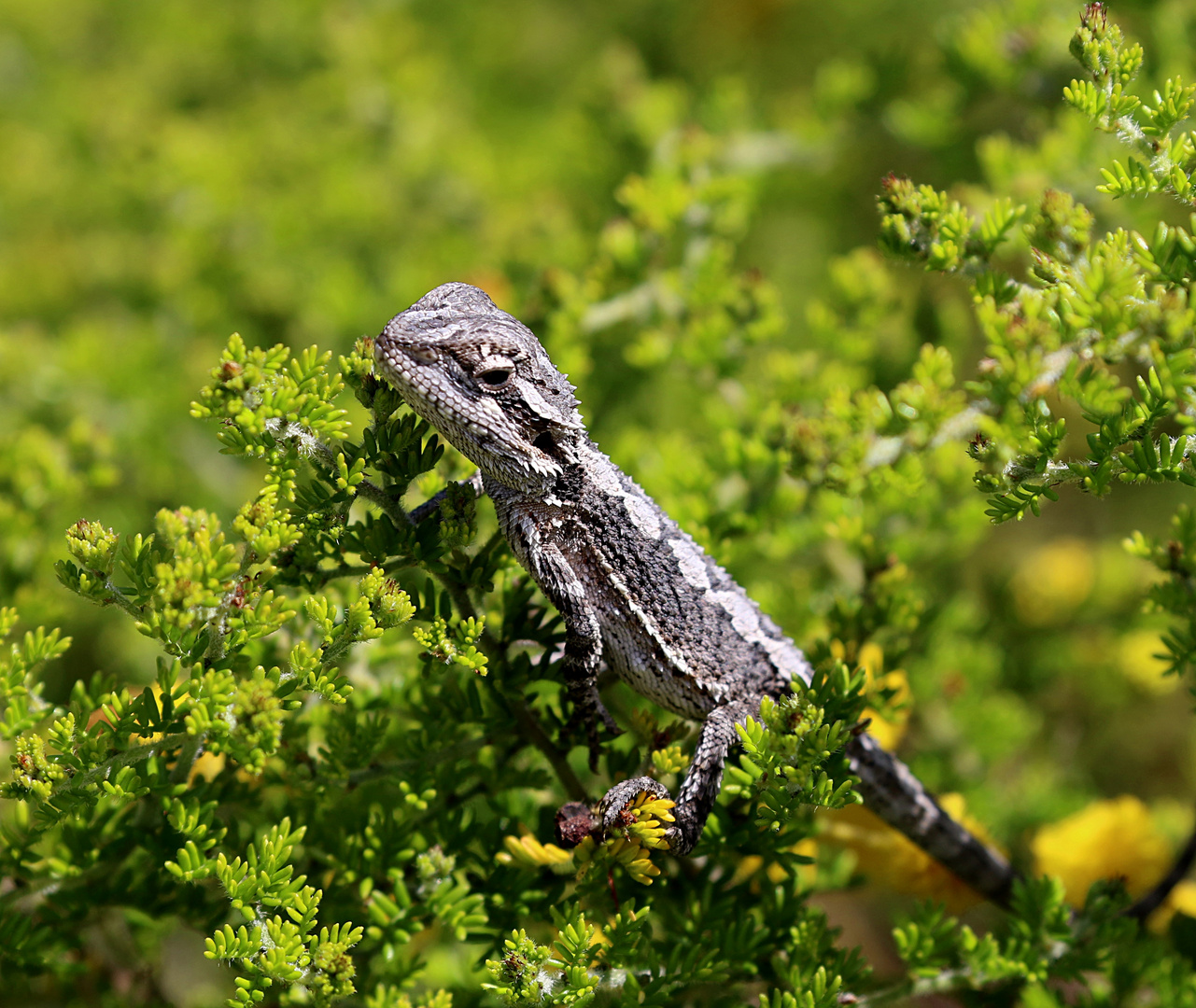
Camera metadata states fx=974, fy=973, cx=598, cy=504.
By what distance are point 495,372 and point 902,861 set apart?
1.90m

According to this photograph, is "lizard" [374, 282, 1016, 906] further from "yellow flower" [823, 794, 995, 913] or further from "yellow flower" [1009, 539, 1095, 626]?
"yellow flower" [1009, 539, 1095, 626]

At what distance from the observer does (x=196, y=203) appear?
5164 mm

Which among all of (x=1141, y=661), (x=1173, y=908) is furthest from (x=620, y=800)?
(x=1141, y=661)

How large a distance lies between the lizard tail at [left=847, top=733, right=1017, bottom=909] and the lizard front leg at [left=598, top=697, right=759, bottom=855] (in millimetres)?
339

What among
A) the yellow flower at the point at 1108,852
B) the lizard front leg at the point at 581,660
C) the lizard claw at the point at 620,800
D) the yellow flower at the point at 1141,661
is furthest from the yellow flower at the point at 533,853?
the yellow flower at the point at 1141,661

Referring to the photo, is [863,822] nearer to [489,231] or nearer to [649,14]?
[489,231]

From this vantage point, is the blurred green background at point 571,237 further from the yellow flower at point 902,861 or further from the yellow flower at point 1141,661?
the yellow flower at point 902,861

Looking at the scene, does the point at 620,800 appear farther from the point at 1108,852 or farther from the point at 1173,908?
the point at 1173,908

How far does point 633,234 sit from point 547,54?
4251 mm

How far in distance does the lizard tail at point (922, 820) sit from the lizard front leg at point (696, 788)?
0.34 meters

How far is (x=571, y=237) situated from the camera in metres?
4.43

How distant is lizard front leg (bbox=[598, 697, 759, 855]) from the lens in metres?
2.26

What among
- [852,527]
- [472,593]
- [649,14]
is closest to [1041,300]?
[852,527]

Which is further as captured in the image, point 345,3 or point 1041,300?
point 345,3
